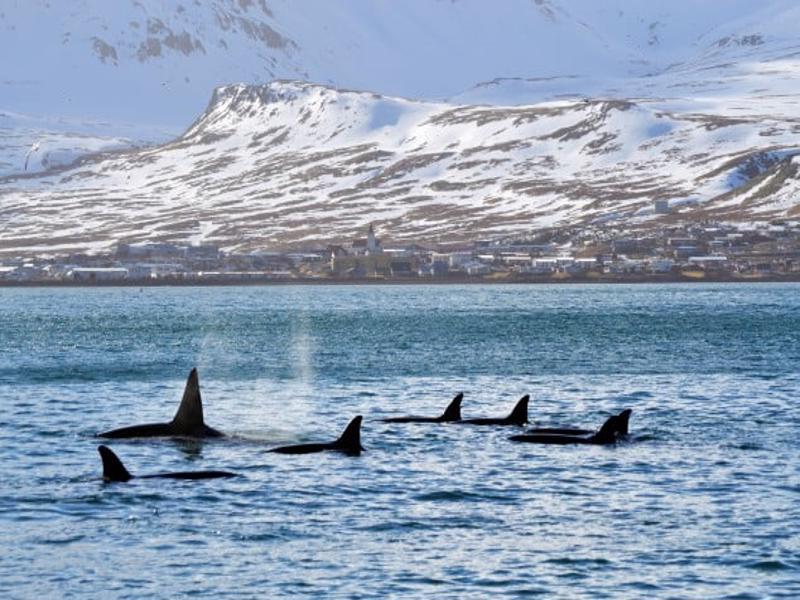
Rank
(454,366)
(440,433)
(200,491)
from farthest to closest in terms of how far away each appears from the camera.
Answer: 1. (454,366)
2. (440,433)
3. (200,491)

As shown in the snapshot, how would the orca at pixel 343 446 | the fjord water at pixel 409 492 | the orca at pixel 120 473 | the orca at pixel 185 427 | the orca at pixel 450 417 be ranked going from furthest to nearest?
the orca at pixel 450 417, the orca at pixel 185 427, the orca at pixel 343 446, the orca at pixel 120 473, the fjord water at pixel 409 492

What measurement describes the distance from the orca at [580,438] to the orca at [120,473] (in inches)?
476

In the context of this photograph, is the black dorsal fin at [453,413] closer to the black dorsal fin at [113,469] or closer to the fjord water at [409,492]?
the fjord water at [409,492]

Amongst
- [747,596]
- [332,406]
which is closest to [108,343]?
[332,406]

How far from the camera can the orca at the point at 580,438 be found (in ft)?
187

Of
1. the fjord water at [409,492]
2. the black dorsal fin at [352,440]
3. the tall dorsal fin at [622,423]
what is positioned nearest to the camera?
the fjord water at [409,492]

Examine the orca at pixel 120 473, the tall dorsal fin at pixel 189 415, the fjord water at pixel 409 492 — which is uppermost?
the tall dorsal fin at pixel 189 415

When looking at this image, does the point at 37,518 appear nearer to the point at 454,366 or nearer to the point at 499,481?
the point at 499,481

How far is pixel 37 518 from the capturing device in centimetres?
4344

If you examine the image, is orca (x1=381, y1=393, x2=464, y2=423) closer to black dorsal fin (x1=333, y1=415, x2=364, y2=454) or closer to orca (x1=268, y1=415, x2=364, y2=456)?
orca (x1=268, y1=415, x2=364, y2=456)

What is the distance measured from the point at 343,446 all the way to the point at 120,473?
8.47 metres

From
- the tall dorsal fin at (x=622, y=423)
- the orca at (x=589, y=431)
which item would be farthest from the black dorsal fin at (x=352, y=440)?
the tall dorsal fin at (x=622, y=423)

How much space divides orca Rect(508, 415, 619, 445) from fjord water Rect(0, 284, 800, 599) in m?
0.71

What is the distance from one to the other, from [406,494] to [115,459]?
764 cm
